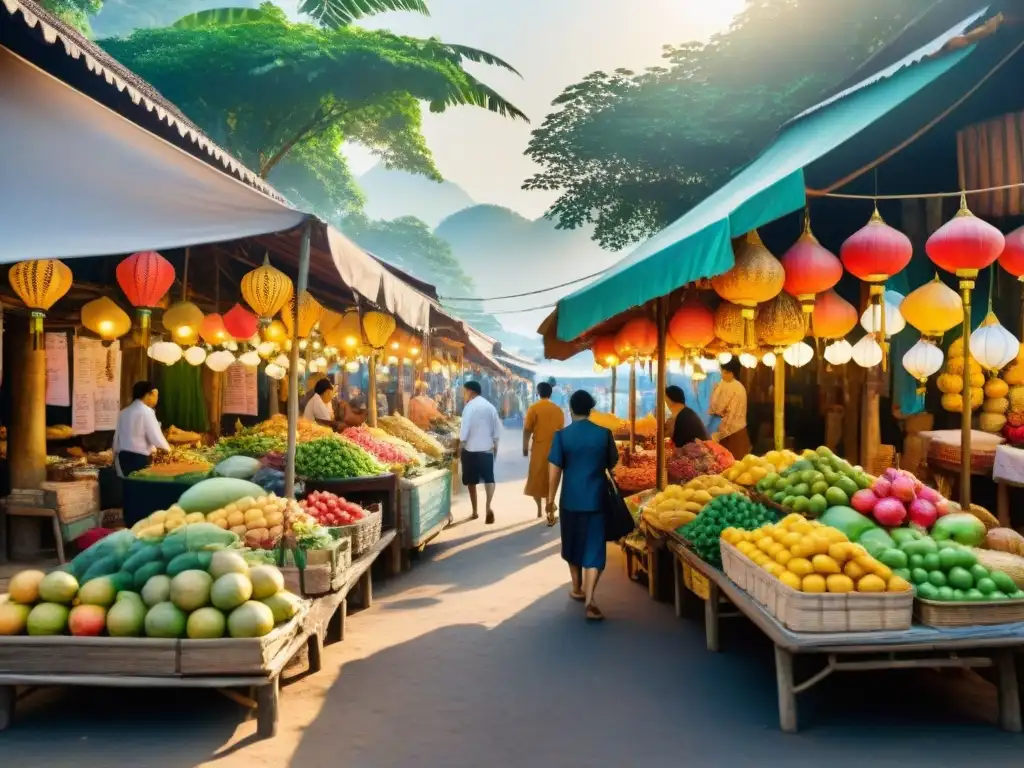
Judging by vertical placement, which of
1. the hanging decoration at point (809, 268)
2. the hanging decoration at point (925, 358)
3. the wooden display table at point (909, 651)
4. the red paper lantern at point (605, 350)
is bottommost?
the wooden display table at point (909, 651)

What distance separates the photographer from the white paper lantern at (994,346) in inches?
230

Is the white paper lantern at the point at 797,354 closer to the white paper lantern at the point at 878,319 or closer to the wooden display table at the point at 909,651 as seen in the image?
the white paper lantern at the point at 878,319

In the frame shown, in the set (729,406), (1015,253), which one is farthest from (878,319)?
(729,406)

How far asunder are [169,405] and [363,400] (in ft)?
22.3

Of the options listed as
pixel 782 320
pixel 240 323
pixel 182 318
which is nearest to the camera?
pixel 782 320

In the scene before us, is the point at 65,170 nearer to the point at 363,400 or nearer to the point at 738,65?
the point at 363,400

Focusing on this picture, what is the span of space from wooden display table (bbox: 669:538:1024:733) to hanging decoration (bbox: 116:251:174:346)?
511 centimetres

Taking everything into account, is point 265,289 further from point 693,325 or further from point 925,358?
point 925,358

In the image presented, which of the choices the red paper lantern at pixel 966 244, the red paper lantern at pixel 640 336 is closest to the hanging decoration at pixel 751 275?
the red paper lantern at pixel 966 244

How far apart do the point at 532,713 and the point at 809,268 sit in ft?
11.3

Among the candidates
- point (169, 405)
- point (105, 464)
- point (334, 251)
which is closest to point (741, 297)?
point (334, 251)

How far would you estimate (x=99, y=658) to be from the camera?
369cm

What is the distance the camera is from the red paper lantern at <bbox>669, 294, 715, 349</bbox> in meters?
6.95

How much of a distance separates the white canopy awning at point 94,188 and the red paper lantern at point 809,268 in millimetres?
3379
